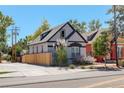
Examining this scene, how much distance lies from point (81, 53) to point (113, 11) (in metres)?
9.31

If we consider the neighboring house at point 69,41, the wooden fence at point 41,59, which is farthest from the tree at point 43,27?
the neighboring house at point 69,41

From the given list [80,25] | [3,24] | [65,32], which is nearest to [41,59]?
[65,32]

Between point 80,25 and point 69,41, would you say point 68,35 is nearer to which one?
point 69,41

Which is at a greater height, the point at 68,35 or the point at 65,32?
the point at 65,32

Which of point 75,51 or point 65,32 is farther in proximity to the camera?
point 75,51

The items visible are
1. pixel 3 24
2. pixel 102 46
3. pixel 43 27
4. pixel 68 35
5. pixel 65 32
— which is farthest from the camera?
pixel 43 27

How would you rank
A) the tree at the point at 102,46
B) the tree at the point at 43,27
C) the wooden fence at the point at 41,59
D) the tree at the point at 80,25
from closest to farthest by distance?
the tree at the point at 102,46, the wooden fence at the point at 41,59, the tree at the point at 43,27, the tree at the point at 80,25

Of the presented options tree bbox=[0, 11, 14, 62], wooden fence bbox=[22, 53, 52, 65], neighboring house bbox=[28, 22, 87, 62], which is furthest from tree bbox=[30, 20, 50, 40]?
tree bbox=[0, 11, 14, 62]

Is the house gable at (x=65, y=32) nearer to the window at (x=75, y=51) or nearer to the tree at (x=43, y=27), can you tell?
the window at (x=75, y=51)

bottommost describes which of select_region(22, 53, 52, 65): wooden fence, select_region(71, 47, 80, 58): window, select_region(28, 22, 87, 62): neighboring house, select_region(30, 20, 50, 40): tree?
select_region(22, 53, 52, 65): wooden fence

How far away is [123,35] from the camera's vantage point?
4772 cm

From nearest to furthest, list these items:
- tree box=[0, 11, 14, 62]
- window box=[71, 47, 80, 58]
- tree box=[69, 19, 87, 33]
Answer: tree box=[0, 11, 14, 62], window box=[71, 47, 80, 58], tree box=[69, 19, 87, 33]

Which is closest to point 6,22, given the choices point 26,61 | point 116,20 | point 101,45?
point 101,45

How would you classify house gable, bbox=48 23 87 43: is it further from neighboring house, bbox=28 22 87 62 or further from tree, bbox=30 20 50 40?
tree, bbox=30 20 50 40
